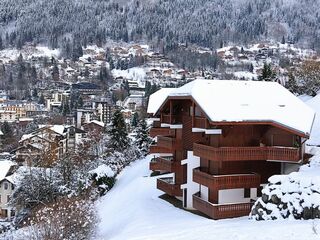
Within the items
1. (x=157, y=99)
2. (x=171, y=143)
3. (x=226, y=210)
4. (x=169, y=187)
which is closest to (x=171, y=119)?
(x=171, y=143)

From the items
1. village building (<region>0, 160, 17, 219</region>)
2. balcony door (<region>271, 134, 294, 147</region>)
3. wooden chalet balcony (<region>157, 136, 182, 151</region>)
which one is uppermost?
balcony door (<region>271, 134, 294, 147</region>)

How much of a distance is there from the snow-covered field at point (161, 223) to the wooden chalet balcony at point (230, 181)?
1.81 m

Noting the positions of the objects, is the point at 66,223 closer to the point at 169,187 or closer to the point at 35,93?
the point at 169,187

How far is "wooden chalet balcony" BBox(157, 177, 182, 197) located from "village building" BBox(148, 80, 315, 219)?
1.54m

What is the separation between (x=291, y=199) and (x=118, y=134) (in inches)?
1434

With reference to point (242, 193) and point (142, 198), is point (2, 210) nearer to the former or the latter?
point (142, 198)

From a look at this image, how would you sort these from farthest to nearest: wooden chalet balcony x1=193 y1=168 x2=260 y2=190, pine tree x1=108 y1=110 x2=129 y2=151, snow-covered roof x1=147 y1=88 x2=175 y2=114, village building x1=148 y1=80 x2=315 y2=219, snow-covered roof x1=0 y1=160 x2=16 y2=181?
snow-covered roof x1=0 y1=160 x2=16 y2=181
pine tree x1=108 y1=110 x2=129 y2=151
snow-covered roof x1=147 y1=88 x2=175 y2=114
village building x1=148 y1=80 x2=315 y2=219
wooden chalet balcony x1=193 y1=168 x2=260 y2=190

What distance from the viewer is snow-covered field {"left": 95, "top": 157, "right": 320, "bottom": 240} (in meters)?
18.0

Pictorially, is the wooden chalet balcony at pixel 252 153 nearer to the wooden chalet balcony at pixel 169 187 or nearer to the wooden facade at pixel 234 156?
the wooden facade at pixel 234 156

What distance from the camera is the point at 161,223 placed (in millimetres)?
25141

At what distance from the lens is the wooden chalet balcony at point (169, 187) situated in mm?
30875

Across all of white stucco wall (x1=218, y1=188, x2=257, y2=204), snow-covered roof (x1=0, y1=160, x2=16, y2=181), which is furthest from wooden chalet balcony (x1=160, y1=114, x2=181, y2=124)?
snow-covered roof (x1=0, y1=160, x2=16, y2=181)

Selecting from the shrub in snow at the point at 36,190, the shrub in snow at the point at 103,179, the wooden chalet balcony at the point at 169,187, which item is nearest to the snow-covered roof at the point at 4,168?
the shrub in snow at the point at 36,190

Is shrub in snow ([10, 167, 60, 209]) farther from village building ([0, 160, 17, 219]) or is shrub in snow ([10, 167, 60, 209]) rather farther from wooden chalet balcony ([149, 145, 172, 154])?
village building ([0, 160, 17, 219])
